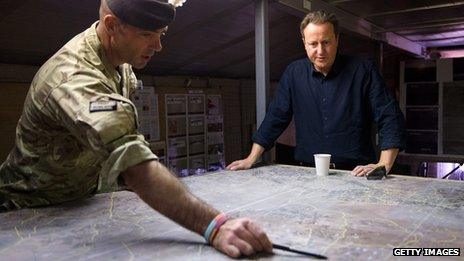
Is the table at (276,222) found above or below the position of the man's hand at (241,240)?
below

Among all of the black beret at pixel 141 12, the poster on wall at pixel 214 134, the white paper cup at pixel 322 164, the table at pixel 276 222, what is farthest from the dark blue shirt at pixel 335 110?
the poster on wall at pixel 214 134

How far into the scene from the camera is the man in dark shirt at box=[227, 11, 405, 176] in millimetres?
1996

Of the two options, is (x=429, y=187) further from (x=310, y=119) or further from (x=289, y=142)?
(x=289, y=142)

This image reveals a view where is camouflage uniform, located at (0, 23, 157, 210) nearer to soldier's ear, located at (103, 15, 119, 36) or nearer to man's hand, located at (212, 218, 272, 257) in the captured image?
soldier's ear, located at (103, 15, 119, 36)

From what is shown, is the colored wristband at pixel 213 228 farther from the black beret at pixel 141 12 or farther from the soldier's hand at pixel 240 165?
the soldier's hand at pixel 240 165

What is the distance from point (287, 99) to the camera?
2232mm

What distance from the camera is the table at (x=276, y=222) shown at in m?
0.91

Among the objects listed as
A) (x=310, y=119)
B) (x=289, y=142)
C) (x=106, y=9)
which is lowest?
(x=289, y=142)

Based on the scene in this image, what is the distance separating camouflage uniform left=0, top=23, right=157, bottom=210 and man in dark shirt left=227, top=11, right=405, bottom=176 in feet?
2.76

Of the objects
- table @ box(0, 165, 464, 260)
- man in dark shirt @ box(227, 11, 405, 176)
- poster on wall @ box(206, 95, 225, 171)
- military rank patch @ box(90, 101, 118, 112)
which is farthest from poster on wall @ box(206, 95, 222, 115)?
military rank patch @ box(90, 101, 118, 112)

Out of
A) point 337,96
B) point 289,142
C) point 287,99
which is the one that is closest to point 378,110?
point 337,96

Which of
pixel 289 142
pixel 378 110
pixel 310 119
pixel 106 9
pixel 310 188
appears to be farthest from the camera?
pixel 289 142

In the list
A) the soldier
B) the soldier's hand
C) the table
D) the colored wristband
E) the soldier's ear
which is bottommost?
the table

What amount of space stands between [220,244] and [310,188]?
2.39ft
